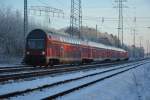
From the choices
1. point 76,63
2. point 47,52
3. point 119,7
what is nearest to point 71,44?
point 76,63

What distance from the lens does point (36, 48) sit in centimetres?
3197

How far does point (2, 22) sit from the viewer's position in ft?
221

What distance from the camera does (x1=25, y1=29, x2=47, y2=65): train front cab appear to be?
31.2 metres

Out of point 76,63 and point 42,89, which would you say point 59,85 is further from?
point 76,63

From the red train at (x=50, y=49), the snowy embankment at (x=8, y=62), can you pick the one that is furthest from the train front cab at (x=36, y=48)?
the snowy embankment at (x=8, y=62)

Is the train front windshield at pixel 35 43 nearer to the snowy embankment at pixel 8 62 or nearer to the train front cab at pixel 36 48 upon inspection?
the train front cab at pixel 36 48

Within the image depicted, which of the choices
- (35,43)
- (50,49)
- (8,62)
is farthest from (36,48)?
(8,62)

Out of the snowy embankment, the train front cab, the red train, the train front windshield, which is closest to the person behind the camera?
the train front cab

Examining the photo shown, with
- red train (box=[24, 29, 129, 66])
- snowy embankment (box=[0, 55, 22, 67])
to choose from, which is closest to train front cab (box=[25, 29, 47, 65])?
red train (box=[24, 29, 129, 66])

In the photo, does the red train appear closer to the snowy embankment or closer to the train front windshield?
the train front windshield

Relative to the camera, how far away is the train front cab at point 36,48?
103ft

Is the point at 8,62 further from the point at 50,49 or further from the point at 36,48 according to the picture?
the point at 50,49

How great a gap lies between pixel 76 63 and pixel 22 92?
28218mm

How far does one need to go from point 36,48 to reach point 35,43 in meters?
0.52
